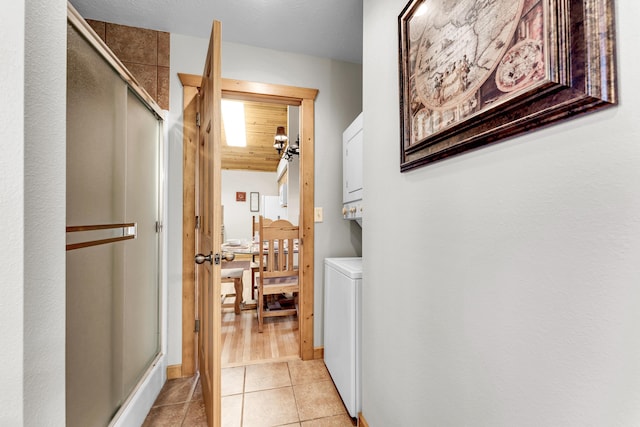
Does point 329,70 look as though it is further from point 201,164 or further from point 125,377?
point 125,377

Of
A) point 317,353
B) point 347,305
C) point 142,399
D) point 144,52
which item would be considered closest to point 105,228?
point 142,399

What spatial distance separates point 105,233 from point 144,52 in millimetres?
1508

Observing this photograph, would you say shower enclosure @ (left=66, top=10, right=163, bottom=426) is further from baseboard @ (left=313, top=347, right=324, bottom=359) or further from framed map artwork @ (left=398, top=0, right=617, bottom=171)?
framed map artwork @ (left=398, top=0, right=617, bottom=171)

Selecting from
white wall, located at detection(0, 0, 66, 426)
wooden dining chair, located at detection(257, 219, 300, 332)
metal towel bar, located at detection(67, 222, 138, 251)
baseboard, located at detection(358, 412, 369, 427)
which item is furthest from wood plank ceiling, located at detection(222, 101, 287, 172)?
baseboard, located at detection(358, 412, 369, 427)

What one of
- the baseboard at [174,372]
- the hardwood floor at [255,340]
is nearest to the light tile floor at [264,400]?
the baseboard at [174,372]

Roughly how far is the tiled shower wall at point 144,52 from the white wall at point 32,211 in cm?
153

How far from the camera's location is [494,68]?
0.66 metres

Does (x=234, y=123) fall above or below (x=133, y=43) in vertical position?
above

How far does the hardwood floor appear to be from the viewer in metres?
2.18

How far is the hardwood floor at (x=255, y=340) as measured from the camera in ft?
7.14

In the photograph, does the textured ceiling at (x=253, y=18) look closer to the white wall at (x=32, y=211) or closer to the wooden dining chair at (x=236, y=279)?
the white wall at (x=32, y=211)

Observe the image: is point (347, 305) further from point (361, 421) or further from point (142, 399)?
point (142, 399)

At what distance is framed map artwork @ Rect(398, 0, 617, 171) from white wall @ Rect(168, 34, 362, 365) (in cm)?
122
